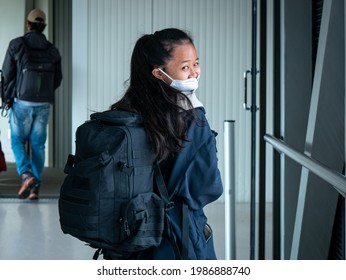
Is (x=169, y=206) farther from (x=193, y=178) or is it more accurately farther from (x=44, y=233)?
(x=44, y=233)

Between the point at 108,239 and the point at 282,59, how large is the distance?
5.73 feet

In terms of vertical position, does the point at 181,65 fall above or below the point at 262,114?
above

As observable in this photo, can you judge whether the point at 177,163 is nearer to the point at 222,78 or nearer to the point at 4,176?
Answer: the point at 222,78

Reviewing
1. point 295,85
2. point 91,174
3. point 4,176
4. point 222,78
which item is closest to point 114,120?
point 91,174

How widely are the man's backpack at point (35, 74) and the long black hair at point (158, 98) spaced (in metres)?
4.64

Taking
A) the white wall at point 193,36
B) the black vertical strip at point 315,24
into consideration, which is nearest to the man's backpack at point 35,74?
the white wall at point 193,36

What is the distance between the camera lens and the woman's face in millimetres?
2082

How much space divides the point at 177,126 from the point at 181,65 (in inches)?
7.3

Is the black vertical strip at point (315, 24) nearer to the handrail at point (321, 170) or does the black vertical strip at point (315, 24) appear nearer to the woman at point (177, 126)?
the handrail at point (321, 170)

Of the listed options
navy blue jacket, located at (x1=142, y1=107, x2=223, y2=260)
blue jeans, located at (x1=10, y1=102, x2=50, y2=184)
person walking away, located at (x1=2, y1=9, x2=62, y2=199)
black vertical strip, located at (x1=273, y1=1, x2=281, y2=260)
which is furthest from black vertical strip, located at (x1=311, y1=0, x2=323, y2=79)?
blue jeans, located at (x1=10, y1=102, x2=50, y2=184)

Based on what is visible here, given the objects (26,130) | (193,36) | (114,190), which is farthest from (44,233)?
(114,190)

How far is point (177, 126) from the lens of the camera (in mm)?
2012

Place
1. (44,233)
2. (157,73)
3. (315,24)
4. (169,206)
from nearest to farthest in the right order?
(169,206) < (157,73) < (315,24) < (44,233)
